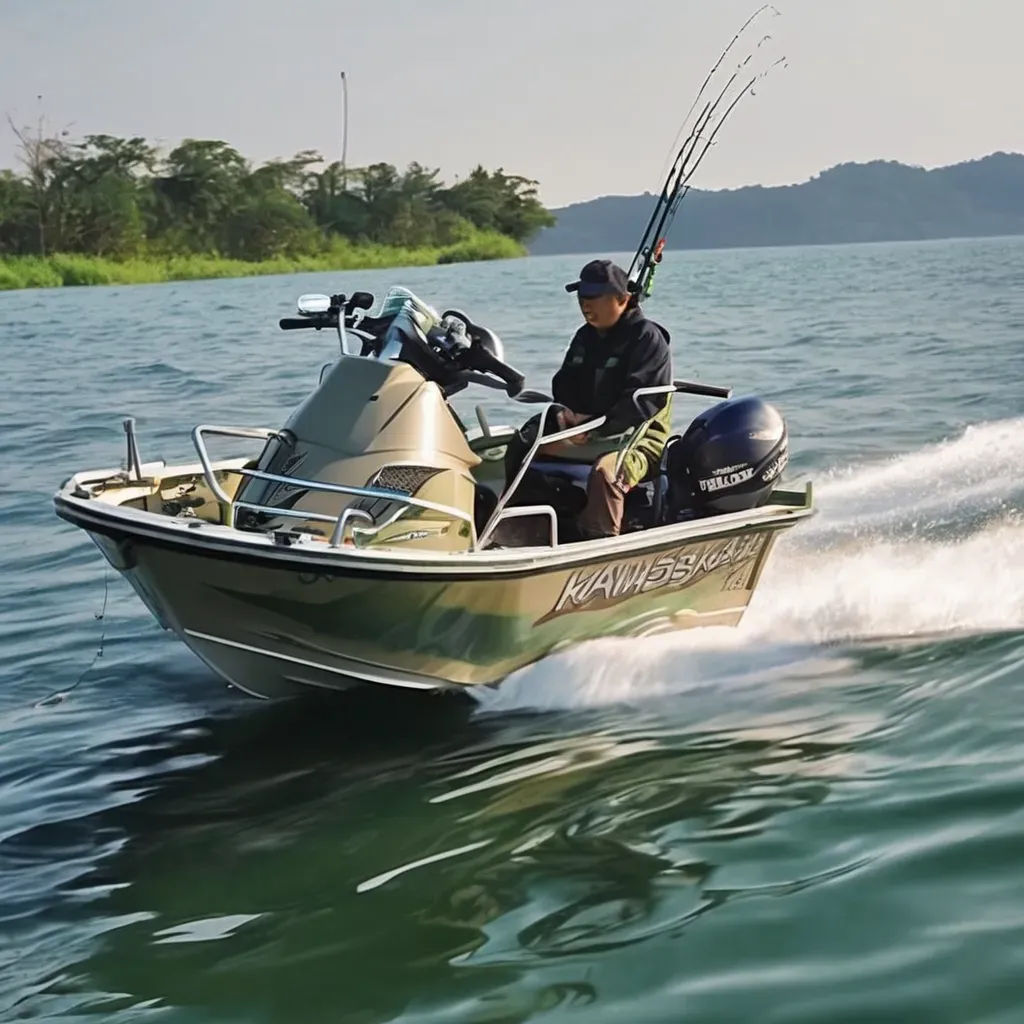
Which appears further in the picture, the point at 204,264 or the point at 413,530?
the point at 204,264

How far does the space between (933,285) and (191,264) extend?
3625 centimetres

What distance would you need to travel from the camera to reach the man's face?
6.70 metres

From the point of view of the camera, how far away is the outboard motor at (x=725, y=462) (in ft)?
22.6

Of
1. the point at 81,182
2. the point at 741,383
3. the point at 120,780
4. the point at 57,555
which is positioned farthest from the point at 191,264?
the point at 120,780

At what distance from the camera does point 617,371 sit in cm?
677

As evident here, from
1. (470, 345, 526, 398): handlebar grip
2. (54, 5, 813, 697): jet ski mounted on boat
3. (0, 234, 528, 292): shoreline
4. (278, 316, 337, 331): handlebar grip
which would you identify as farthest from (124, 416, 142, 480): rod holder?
(0, 234, 528, 292): shoreline

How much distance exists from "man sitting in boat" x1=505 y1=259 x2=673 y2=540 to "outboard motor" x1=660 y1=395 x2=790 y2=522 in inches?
7.6

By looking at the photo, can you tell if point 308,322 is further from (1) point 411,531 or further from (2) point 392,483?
(1) point 411,531

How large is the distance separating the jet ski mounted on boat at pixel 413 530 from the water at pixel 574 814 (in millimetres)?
304

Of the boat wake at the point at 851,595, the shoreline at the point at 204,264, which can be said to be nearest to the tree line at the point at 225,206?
the shoreline at the point at 204,264

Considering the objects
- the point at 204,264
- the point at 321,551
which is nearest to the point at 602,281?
the point at 321,551

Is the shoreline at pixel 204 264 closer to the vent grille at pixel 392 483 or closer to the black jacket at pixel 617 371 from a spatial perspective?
the black jacket at pixel 617 371

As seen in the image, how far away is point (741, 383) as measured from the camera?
17.2 metres

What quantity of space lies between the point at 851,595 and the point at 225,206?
67993 mm
